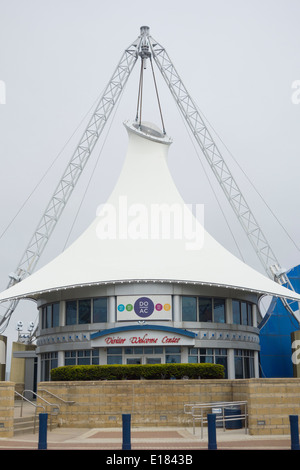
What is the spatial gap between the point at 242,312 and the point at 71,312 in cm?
1213

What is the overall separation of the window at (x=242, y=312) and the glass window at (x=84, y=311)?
10.1m

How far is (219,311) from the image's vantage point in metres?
39.1

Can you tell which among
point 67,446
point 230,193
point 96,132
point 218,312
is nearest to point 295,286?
point 230,193

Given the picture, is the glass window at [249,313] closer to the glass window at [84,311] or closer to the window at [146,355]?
the window at [146,355]

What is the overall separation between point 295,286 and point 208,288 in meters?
19.0

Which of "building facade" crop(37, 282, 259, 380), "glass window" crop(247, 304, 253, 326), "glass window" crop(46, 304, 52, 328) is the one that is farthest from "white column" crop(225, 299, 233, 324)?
"glass window" crop(46, 304, 52, 328)

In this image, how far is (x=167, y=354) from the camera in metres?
36.1

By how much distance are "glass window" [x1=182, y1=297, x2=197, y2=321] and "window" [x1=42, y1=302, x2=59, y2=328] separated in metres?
9.14

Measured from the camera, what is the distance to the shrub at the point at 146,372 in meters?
29.6

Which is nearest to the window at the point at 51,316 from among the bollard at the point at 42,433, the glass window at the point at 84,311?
the glass window at the point at 84,311

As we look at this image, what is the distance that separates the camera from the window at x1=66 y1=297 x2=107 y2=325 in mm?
37750

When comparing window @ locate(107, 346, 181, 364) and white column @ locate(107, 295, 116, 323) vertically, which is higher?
white column @ locate(107, 295, 116, 323)

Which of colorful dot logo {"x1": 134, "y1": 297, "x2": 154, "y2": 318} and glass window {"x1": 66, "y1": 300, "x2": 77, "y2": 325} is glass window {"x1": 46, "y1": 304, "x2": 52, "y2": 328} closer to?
glass window {"x1": 66, "y1": 300, "x2": 77, "y2": 325}

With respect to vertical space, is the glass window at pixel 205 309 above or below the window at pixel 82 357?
above
